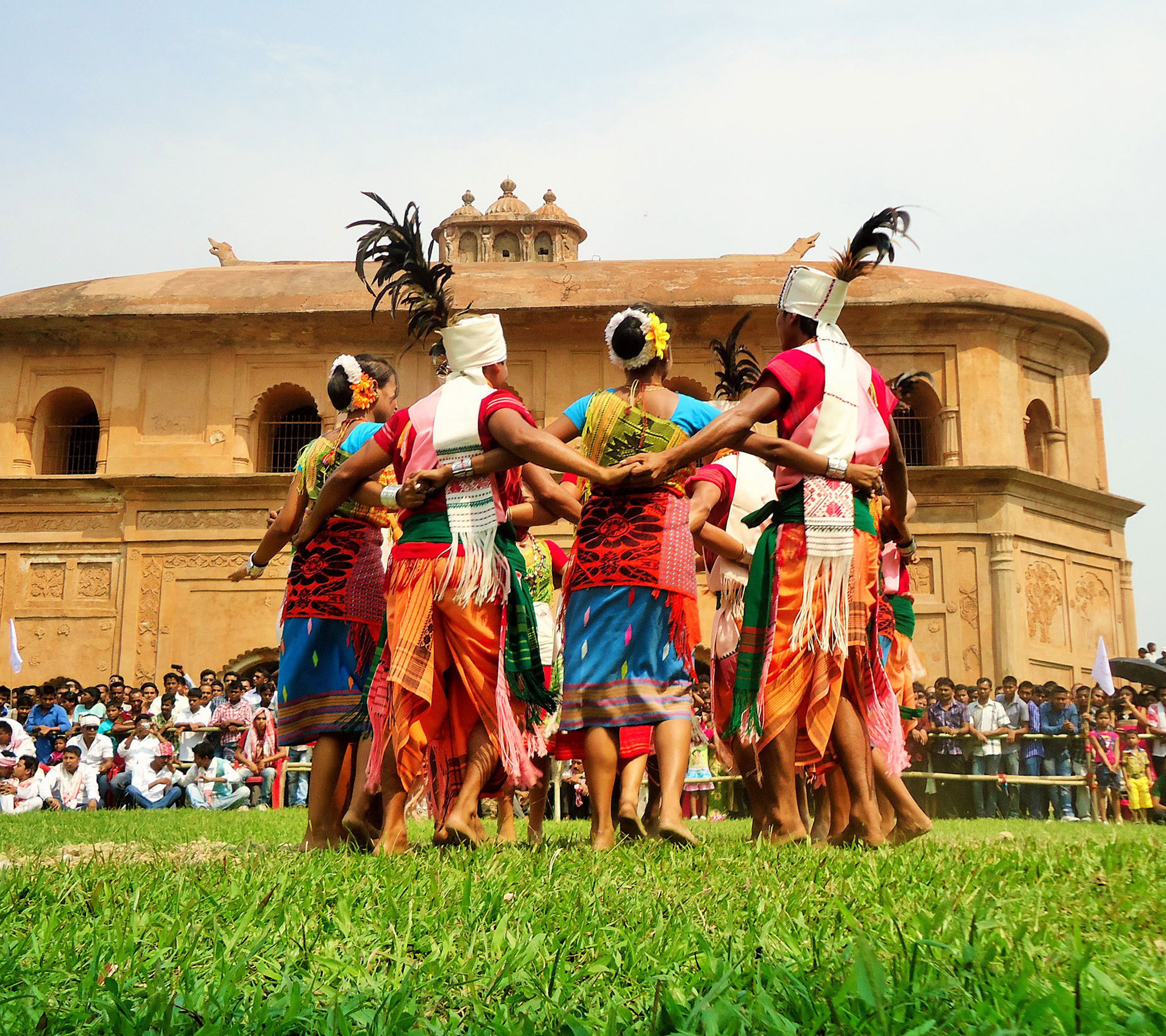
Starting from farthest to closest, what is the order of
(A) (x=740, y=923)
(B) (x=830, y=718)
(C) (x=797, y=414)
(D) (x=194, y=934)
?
(C) (x=797, y=414)
(B) (x=830, y=718)
(A) (x=740, y=923)
(D) (x=194, y=934)

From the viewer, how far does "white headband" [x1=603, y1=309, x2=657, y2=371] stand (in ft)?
19.5

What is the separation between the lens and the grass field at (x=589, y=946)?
6.79 feet

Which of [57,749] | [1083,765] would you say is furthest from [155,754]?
[1083,765]

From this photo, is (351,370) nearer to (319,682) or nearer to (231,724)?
(319,682)

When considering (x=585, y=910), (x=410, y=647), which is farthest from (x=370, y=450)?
(x=585, y=910)

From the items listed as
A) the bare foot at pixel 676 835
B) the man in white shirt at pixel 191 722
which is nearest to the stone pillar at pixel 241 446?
the man in white shirt at pixel 191 722

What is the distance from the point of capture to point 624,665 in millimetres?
5461

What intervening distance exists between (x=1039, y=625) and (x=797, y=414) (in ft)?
65.4

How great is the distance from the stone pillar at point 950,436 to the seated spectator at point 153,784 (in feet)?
51.3

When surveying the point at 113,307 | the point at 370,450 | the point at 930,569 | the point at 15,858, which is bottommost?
the point at 15,858

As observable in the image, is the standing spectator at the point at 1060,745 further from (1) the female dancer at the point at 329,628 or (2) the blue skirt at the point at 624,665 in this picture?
(1) the female dancer at the point at 329,628

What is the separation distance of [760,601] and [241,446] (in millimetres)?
20301

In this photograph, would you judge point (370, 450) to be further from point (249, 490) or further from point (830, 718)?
point (249, 490)

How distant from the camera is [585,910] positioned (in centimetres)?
296
